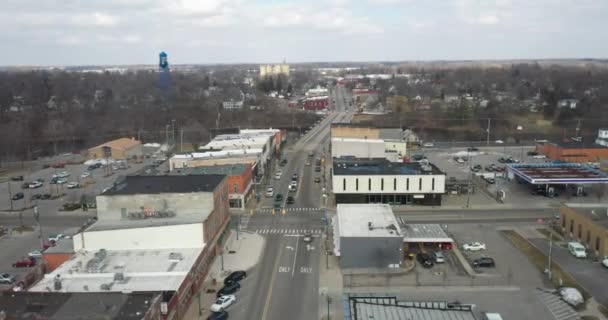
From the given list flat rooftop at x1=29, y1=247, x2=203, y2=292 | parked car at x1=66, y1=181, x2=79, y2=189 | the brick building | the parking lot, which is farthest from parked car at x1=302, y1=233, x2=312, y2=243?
the brick building

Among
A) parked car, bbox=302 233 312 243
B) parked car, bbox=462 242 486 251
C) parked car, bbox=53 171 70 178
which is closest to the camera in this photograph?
parked car, bbox=462 242 486 251

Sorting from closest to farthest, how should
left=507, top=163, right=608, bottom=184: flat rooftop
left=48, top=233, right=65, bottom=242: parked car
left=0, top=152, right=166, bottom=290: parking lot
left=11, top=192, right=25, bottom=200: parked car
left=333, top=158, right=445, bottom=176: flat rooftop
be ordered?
left=0, top=152, right=166, bottom=290: parking lot → left=48, top=233, right=65, bottom=242: parked car → left=333, top=158, right=445, bottom=176: flat rooftop → left=507, top=163, right=608, bottom=184: flat rooftop → left=11, top=192, right=25, bottom=200: parked car

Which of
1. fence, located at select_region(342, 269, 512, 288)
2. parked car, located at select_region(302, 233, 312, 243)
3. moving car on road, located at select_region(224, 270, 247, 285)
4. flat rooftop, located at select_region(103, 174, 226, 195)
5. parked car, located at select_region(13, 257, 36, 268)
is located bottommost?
parked car, located at select_region(13, 257, 36, 268)

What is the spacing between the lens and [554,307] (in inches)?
482

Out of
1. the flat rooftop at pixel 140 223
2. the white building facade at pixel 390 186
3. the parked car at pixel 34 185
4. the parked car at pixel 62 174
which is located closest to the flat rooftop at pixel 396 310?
the flat rooftop at pixel 140 223

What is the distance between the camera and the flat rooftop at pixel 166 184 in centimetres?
1622

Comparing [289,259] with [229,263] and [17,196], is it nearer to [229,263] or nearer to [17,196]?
[229,263]

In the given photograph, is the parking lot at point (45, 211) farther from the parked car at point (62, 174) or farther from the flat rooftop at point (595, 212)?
the flat rooftop at point (595, 212)

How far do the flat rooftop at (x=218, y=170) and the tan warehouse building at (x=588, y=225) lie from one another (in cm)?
1301

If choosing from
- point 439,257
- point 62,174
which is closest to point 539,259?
point 439,257

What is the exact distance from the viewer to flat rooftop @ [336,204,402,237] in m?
14.9

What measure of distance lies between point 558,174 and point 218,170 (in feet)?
Answer: 52.6

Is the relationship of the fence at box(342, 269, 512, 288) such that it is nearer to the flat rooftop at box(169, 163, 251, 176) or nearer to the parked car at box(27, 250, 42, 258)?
the flat rooftop at box(169, 163, 251, 176)

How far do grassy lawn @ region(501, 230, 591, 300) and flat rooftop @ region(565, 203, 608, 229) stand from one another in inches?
84.5
